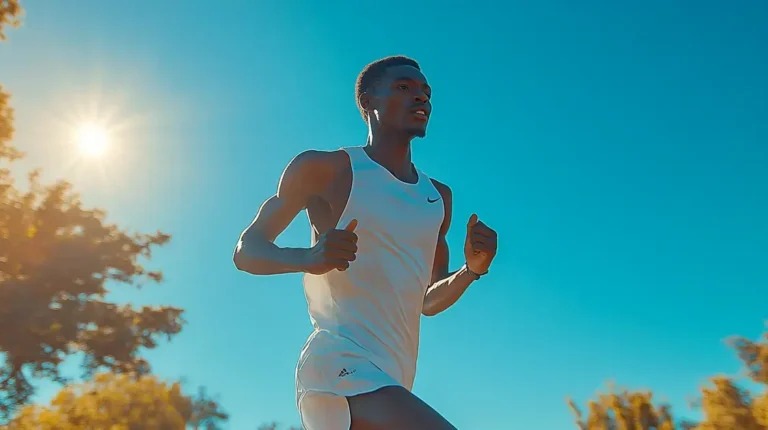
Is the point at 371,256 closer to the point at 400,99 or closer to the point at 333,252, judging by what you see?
the point at 333,252

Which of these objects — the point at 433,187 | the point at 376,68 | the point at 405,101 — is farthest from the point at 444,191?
the point at 376,68

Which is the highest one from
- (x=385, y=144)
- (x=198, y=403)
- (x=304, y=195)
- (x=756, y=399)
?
(x=198, y=403)

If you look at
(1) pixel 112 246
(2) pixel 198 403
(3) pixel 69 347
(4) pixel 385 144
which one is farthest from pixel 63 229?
(2) pixel 198 403

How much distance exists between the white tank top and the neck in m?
0.14

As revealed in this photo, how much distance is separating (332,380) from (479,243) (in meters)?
0.81

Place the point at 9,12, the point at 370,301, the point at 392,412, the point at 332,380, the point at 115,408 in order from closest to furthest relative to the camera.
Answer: the point at 392,412
the point at 332,380
the point at 370,301
the point at 9,12
the point at 115,408

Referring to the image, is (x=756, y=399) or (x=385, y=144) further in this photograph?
(x=756, y=399)

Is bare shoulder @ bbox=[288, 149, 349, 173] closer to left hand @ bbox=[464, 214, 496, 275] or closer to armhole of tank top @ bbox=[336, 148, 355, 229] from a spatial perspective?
armhole of tank top @ bbox=[336, 148, 355, 229]

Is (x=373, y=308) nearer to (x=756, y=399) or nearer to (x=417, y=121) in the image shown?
(x=417, y=121)

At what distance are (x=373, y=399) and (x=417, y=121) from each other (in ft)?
3.79

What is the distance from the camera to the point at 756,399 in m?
13.7

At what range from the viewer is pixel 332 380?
68.7 inches

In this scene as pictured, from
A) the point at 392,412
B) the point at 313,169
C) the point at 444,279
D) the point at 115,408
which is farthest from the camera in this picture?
the point at 115,408

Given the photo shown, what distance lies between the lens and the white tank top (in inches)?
75.8
